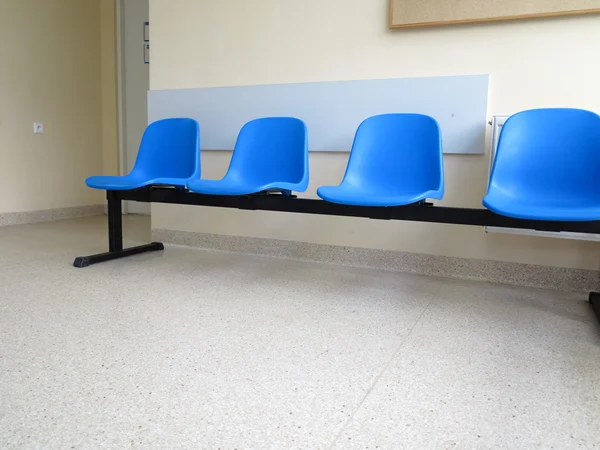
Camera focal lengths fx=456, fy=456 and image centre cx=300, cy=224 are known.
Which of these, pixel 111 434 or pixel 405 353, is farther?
pixel 405 353

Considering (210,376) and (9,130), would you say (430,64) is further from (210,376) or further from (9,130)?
(9,130)

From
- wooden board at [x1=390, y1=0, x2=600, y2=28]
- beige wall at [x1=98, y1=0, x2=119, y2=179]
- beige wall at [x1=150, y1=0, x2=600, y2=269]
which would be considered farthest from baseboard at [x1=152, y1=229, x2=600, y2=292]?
beige wall at [x1=98, y1=0, x2=119, y2=179]

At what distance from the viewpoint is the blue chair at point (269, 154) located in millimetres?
2447

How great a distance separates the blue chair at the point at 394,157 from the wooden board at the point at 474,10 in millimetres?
577

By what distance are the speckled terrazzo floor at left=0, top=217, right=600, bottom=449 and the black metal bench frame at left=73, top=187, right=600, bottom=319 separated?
1.19 ft

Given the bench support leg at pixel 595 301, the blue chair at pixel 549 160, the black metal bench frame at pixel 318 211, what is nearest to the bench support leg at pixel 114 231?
the black metal bench frame at pixel 318 211

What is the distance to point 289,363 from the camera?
1.32m

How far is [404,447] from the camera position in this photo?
3.04 ft

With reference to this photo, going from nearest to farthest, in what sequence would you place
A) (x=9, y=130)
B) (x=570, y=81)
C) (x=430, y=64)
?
(x=570, y=81) < (x=430, y=64) < (x=9, y=130)

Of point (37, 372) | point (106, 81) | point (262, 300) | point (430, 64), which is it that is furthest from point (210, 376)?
point (106, 81)

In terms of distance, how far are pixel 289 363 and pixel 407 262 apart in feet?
4.73

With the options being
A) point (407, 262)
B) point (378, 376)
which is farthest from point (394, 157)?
point (378, 376)

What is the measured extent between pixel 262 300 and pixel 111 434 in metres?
1.04

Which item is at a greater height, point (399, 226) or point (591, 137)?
point (591, 137)
